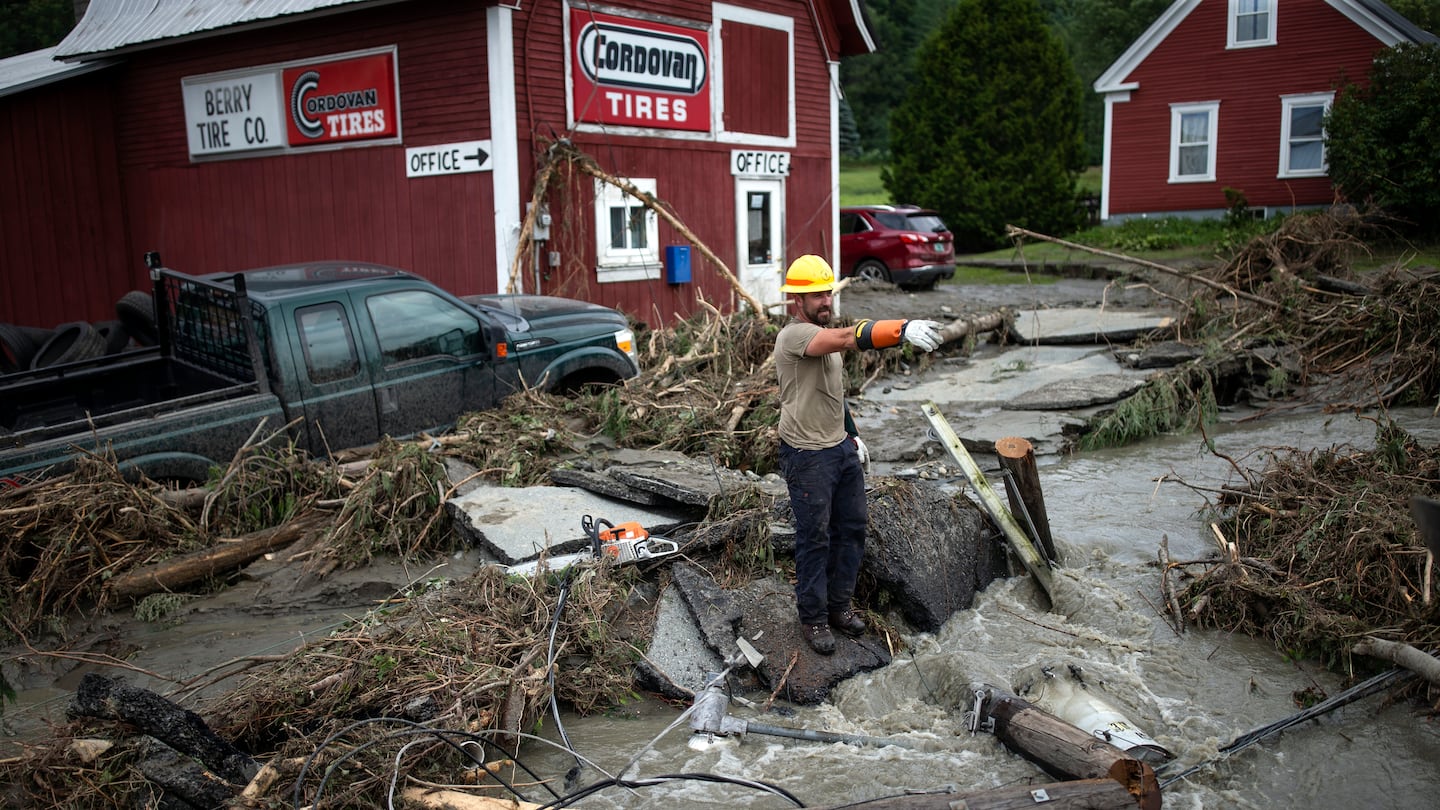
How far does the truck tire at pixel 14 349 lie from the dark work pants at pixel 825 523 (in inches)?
370

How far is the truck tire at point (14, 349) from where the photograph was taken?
11397 mm

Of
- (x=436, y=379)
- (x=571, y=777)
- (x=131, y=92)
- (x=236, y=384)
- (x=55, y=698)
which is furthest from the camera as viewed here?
(x=131, y=92)

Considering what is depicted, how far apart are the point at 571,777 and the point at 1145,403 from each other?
296 inches

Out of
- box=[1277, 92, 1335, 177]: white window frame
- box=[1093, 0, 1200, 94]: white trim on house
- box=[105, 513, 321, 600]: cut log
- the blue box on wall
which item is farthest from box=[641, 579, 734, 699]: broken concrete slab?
box=[1093, 0, 1200, 94]: white trim on house

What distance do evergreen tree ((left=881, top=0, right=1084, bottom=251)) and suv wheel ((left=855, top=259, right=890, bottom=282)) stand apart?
9259mm

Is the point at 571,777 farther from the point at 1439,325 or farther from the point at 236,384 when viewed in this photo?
the point at 1439,325

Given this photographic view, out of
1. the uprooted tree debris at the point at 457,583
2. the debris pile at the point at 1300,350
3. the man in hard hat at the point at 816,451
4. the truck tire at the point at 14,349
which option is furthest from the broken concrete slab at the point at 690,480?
the truck tire at the point at 14,349

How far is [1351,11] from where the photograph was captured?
25.8 meters

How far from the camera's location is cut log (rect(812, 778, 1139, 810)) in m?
3.88

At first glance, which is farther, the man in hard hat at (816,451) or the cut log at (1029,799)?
the man in hard hat at (816,451)

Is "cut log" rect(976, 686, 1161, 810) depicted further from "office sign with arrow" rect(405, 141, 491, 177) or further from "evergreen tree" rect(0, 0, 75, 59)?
"evergreen tree" rect(0, 0, 75, 59)

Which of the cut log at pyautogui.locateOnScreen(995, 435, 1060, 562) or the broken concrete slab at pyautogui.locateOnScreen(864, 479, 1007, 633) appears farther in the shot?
the cut log at pyautogui.locateOnScreen(995, 435, 1060, 562)

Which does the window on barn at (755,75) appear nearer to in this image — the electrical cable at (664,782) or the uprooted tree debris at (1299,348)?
the uprooted tree debris at (1299,348)

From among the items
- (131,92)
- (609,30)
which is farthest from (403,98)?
(131,92)
